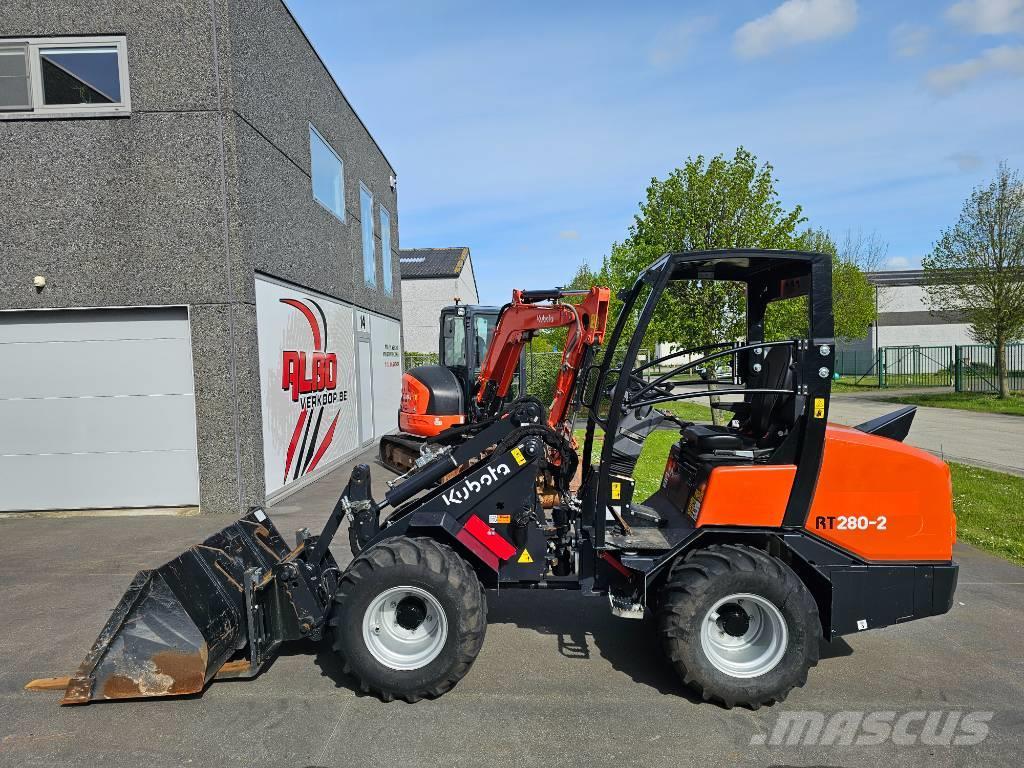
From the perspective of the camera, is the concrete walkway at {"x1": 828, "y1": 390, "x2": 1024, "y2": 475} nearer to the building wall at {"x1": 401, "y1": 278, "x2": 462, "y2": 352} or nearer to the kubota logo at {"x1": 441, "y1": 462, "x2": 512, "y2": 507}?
the kubota logo at {"x1": 441, "y1": 462, "x2": 512, "y2": 507}

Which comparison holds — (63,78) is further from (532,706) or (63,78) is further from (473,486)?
(532,706)

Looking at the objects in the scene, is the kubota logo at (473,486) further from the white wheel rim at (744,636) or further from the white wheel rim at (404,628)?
the white wheel rim at (744,636)

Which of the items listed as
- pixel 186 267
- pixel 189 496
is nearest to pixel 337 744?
pixel 189 496

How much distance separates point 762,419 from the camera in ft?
14.3

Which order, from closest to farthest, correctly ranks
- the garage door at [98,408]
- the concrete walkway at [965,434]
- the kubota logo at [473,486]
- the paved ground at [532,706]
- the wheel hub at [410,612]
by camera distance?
the paved ground at [532,706] → the wheel hub at [410,612] → the kubota logo at [473,486] → the garage door at [98,408] → the concrete walkway at [965,434]

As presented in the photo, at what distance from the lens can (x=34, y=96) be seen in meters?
8.26

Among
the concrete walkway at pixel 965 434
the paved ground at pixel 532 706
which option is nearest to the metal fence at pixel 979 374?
the concrete walkway at pixel 965 434

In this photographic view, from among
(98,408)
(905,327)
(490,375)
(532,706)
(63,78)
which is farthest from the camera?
(905,327)

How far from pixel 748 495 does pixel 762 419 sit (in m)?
0.68

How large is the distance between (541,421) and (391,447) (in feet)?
25.1

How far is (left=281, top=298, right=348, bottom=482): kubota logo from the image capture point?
9.93m

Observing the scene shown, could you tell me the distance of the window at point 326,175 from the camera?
454 inches

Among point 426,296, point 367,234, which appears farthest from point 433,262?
point 367,234

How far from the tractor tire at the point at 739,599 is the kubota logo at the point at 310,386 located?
24.0 ft
